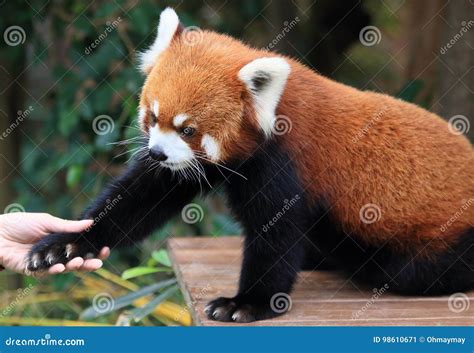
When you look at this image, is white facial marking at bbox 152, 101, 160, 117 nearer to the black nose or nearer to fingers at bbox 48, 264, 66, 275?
the black nose

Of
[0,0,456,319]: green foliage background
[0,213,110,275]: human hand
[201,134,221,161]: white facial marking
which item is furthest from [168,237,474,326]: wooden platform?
[0,0,456,319]: green foliage background

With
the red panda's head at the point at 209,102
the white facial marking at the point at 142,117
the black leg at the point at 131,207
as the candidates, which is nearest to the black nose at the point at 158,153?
the red panda's head at the point at 209,102

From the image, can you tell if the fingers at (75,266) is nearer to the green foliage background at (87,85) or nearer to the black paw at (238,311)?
the black paw at (238,311)

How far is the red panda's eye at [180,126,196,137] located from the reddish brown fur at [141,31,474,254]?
0.05 m

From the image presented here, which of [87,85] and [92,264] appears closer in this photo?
[92,264]

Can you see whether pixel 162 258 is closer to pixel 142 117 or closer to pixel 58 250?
pixel 58 250

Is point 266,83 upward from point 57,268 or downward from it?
upward

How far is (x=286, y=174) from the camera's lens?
2891 millimetres

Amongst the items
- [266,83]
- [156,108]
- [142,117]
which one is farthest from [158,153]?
[266,83]

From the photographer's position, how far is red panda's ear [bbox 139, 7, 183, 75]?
3.03m

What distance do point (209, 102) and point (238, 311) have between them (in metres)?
0.81

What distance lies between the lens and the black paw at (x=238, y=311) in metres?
2.87

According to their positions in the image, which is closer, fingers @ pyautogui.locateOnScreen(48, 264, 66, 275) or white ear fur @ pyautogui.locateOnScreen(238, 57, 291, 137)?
white ear fur @ pyautogui.locateOnScreen(238, 57, 291, 137)

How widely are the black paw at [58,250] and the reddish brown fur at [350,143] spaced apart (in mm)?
646
